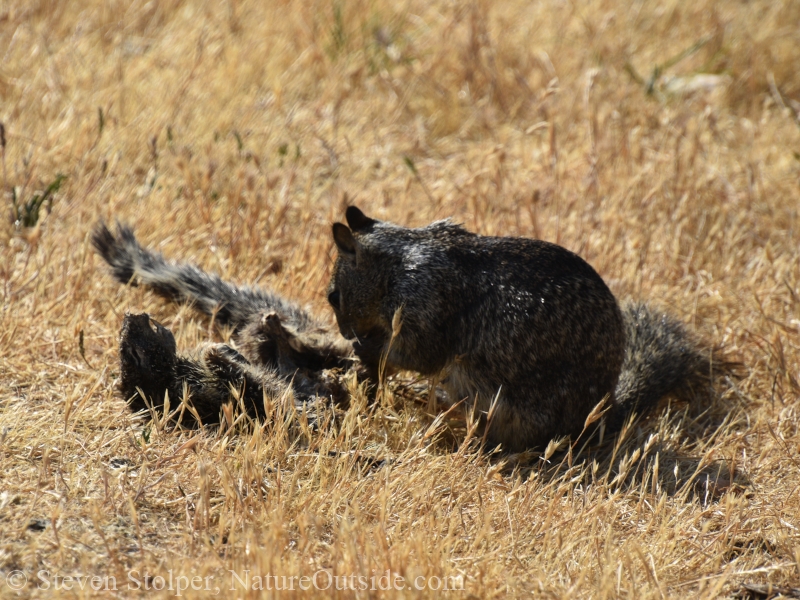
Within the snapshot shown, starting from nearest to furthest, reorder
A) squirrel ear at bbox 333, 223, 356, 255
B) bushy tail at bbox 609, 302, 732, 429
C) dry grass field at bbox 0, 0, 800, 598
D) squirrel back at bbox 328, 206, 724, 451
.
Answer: dry grass field at bbox 0, 0, 800, 598 → squirrel back at bbox 328, 206, 724, 451 → squirrel ear at bbox 333, 223, 356, 255 → bushy tail at bbox 609, 302, 732, 429

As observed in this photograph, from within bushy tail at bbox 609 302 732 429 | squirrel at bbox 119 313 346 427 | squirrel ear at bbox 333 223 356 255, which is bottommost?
bushy tail at bbox 609 302 732 429

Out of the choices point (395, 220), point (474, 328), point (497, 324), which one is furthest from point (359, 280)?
point (395, 220)

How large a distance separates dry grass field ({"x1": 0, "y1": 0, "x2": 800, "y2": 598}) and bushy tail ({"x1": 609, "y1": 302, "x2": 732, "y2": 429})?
114 millimetres

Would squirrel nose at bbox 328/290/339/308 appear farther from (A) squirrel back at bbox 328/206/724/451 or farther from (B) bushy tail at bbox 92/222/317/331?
(B) bushy tail at bbox 92/222/317/331

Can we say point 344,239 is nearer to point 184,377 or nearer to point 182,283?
point 182,283

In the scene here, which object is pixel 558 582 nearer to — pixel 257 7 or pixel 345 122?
pixel 345 122

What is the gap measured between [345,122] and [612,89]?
7.02ft

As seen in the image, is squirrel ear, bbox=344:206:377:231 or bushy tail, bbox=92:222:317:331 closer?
squirrel ear, bbox=344:206:377:231

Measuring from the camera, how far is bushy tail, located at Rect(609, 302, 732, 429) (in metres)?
4.32

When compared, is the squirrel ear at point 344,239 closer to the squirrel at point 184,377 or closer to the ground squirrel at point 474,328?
the ground squirrel at point 474,328

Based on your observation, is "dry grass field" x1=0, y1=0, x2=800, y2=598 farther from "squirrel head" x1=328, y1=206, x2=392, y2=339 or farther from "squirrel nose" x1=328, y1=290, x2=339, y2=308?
"squirrel nose" x1=328, y1=290, x2=339, y2=308

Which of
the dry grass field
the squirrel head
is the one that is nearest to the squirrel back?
the squirrel head

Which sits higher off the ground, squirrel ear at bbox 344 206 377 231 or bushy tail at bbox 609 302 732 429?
squirrel ear at bbox 344 206 377 231

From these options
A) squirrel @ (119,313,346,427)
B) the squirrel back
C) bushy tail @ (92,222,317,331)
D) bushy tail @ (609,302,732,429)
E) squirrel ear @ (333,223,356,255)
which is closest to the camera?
squirrel @ (119,313,346,427)
